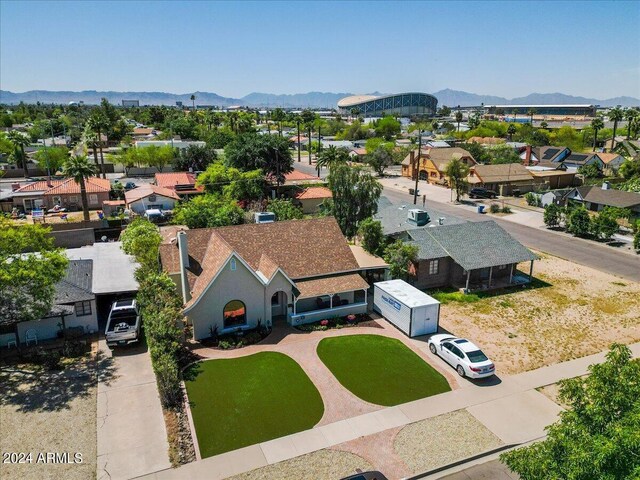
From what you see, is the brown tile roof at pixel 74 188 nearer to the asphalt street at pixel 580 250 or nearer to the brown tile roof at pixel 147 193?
the brown tile roof at pixel 147 193

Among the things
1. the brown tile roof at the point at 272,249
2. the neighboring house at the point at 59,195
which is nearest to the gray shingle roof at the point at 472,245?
the brown tile roof at the point at 272,249

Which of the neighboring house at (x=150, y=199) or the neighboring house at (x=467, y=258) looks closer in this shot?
the neighboring house at (x=467, y=258)

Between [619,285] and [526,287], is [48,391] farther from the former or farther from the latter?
[619,285]

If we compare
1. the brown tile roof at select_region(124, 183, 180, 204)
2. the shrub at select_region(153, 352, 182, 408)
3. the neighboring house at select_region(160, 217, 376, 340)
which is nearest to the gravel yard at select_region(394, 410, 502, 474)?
the shrub at select_region(153, 352, 182, 408)

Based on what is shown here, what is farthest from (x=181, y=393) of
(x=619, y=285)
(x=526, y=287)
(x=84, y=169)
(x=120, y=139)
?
(x=120, y=139)

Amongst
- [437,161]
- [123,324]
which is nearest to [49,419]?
[123,324]

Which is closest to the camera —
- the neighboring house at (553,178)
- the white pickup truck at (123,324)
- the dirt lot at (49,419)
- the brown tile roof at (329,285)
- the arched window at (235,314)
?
the dirt lot at (49,419)
